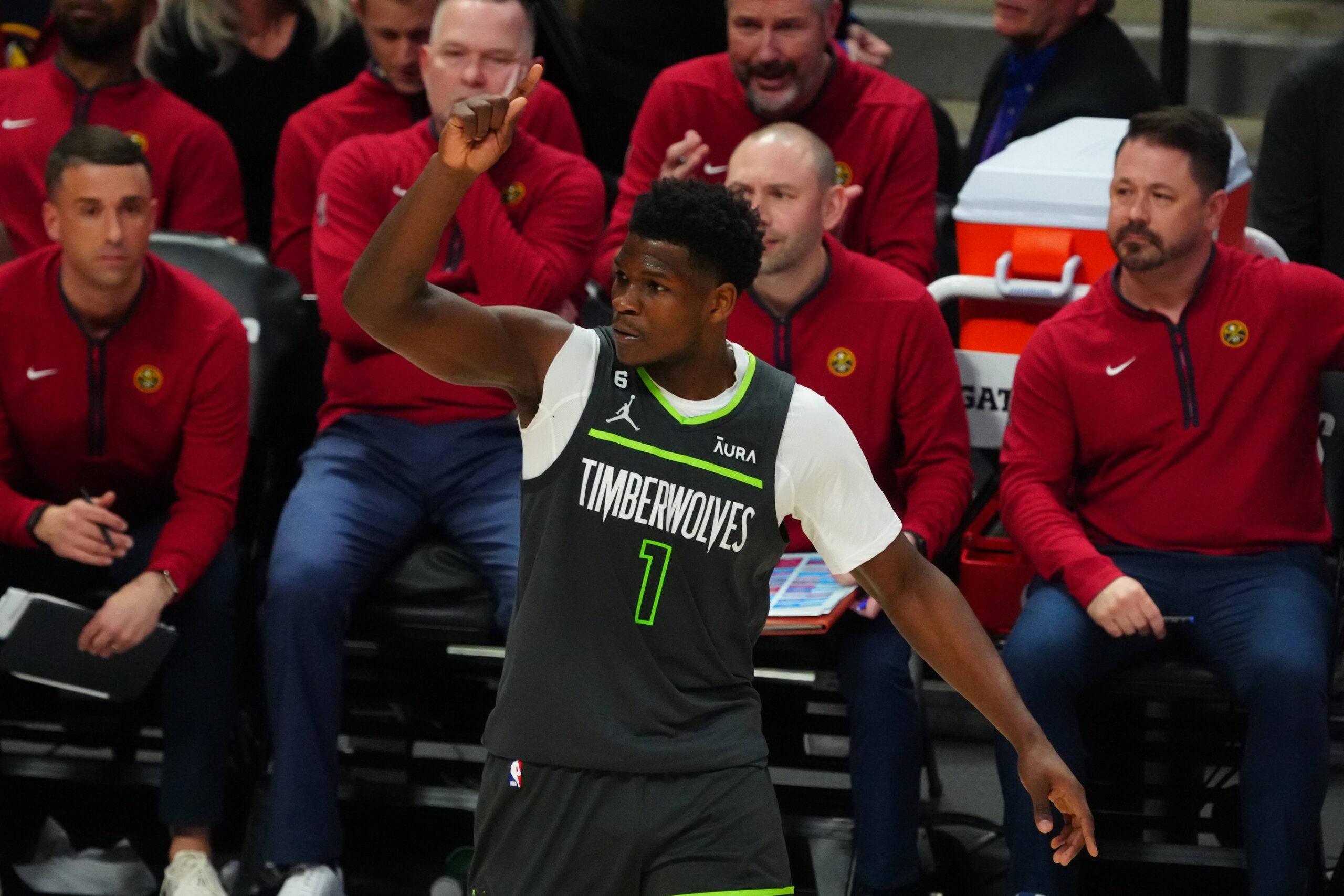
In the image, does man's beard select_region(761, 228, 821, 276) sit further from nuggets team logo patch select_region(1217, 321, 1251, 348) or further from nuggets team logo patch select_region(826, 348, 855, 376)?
nuggets team logo patch select_region(1217, 321, 1251, 348)

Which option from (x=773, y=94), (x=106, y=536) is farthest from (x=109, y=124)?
(x=773, y=94)

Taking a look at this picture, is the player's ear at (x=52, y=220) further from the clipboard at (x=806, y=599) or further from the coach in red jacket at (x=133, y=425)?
the clipboard at (x=806, y=599)

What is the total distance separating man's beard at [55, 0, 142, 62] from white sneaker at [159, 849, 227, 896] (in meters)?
2.28

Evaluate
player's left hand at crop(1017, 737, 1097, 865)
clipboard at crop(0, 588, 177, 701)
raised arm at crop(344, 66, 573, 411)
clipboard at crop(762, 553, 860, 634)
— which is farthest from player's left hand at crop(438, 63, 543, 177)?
clipboard at crop(0, 588, 177, 701)

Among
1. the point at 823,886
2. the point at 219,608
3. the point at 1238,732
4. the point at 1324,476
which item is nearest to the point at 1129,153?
the point at 1324,476

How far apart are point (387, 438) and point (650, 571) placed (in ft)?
5.85

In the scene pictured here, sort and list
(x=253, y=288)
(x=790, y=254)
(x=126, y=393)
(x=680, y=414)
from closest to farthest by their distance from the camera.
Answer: (x=680, y=414), (x=790, y=254), (x=126, y=393), (x=253, y=288)

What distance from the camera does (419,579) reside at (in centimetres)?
404

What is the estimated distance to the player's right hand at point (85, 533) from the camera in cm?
391

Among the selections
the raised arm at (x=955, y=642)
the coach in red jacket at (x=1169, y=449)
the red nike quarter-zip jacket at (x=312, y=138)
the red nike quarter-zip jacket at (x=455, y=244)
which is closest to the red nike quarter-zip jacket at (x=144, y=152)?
the red nike quarter-zip jacket at (x=312, y=138)

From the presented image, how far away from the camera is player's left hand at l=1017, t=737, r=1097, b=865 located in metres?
2.58

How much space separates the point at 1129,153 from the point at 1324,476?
81 cm

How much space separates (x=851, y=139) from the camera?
471 cm

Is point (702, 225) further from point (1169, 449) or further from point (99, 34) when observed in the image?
point (99, 34)
